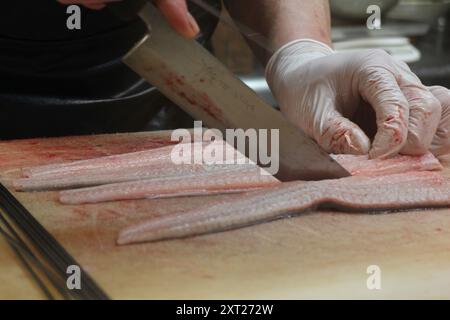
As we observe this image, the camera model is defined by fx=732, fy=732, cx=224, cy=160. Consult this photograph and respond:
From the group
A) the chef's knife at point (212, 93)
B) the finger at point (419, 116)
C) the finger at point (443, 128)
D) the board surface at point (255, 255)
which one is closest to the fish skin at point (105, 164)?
the board surface at point (255, 255)

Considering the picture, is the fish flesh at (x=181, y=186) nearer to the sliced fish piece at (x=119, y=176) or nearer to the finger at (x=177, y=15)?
the sliced fish piece at (x=119, y=176)

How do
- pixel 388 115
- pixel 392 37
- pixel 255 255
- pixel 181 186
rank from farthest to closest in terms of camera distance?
pixel 392 37, pixel 388 115, pixel 181 186, pixel 255 255

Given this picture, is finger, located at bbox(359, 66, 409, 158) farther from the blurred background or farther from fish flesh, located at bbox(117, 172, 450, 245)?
the blurred background

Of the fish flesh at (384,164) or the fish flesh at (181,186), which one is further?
the fish flesh at (384,164)

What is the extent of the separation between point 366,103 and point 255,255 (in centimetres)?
108

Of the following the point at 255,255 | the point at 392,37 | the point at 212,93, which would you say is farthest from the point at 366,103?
the point at 392,37

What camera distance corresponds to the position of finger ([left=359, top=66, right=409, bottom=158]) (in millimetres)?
2311

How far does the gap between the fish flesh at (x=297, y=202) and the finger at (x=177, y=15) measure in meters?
0.47

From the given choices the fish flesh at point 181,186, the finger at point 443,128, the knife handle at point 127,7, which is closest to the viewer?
the knife handle at point 127,7

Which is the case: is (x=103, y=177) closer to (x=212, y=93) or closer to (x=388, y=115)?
(x=212, y=93)

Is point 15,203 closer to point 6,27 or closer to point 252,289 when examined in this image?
point 252,289

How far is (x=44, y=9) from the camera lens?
2.89 meters

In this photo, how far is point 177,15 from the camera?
74.4 inches

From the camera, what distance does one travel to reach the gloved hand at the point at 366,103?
233 centimetres
